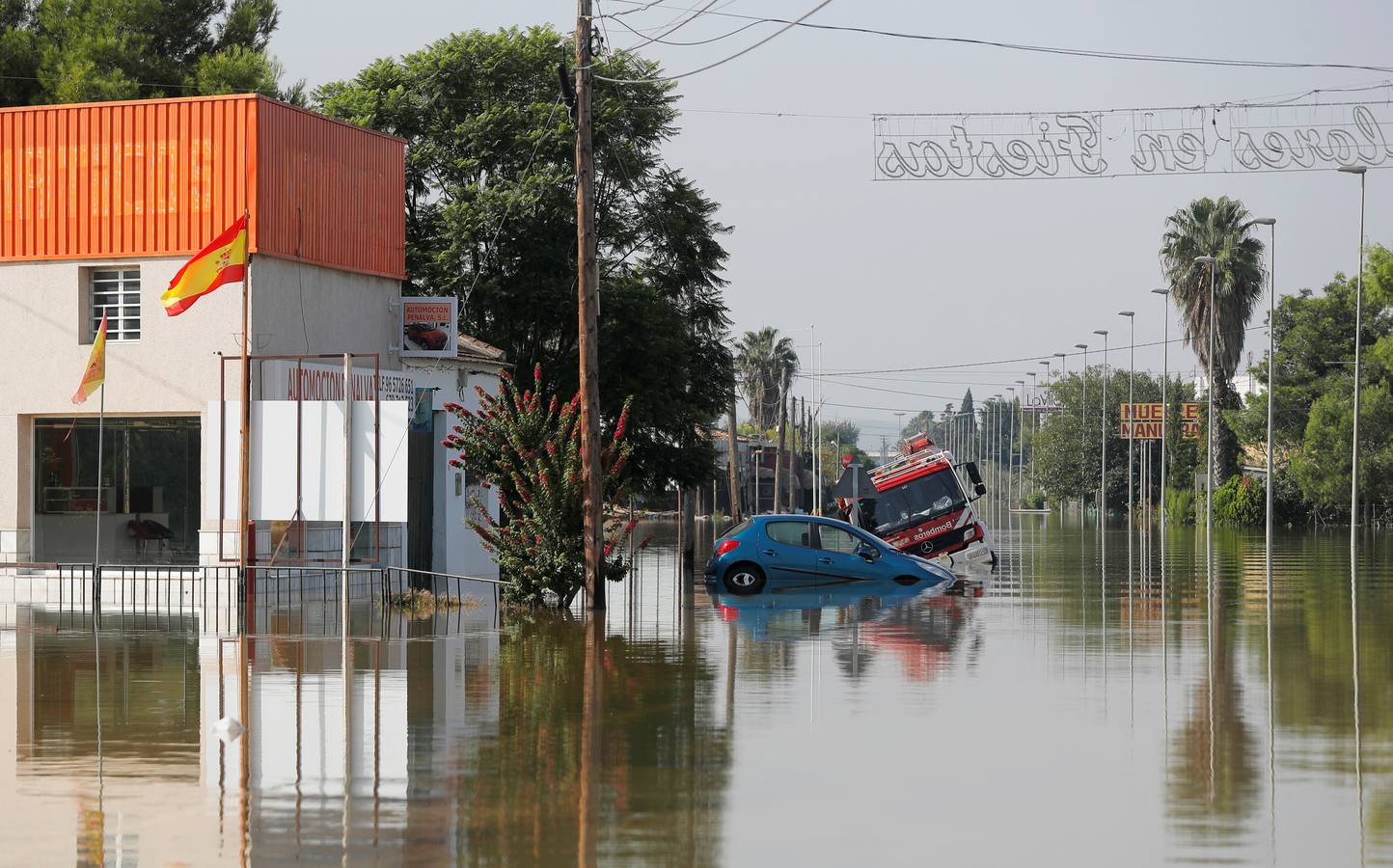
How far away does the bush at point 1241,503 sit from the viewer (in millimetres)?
77250

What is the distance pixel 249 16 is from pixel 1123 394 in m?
76.1

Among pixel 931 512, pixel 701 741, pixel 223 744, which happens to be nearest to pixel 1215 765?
pixel 701 741

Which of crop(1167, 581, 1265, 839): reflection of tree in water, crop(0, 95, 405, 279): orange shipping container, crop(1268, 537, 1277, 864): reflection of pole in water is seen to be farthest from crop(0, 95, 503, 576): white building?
crop(1268, 537, 1277, 864): reflection of pole in water

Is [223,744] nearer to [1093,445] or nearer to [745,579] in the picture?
[745,579]

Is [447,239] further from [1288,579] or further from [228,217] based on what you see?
[1288,579]

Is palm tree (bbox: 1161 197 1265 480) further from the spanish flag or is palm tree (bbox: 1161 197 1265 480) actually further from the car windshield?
the spanish flag

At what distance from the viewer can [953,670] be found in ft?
55.7

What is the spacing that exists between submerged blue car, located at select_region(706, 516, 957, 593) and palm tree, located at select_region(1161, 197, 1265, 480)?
55229mm

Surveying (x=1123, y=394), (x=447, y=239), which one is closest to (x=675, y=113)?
(x=447, y=239)

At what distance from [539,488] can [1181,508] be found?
225ft

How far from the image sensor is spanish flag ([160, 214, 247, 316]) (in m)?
23.2

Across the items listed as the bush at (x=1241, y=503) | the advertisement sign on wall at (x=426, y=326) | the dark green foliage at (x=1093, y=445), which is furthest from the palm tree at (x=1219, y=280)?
the advertisement sign on wall at (x=426, y=326)

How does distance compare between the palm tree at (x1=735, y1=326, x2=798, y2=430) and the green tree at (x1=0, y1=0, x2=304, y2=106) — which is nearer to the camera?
the green tree at (x1=0, y1=0, x2=304, y2=106)

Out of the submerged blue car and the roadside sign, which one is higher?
the roadside sign
